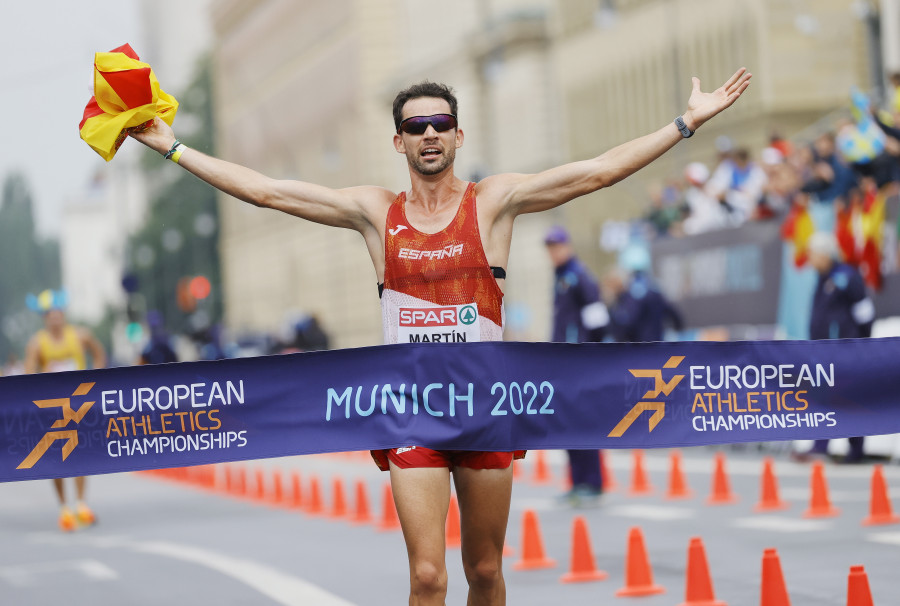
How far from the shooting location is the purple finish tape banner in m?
7.07

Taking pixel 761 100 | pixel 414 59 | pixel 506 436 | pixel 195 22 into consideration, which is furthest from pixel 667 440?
pixel 195 22

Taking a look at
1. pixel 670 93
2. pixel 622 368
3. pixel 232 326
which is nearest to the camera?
pixel 622 368

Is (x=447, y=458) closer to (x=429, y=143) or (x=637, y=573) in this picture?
(x=429, y=143)

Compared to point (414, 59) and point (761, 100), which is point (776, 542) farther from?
point (414, 59)

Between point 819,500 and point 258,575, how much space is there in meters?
4.20

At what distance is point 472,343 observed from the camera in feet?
22.9

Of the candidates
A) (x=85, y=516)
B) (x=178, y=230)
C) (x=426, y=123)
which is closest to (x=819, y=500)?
(x=85, y=516)

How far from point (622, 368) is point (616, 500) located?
8.58 meters

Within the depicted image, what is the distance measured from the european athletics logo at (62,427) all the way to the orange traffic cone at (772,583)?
325cm

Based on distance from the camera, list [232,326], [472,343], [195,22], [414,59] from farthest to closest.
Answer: [195,22] → [232,326] → [414,59] → [472,343]

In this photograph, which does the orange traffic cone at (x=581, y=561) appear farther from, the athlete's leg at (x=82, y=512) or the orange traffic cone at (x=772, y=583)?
the athlete's leg at (x=82, y=512)

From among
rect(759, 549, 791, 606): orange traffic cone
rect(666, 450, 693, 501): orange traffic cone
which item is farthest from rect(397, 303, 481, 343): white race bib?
rect(666, 450, 693, 501): orange traffic cone

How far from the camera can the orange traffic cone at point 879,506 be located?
41.1 feet

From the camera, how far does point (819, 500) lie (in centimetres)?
1343
